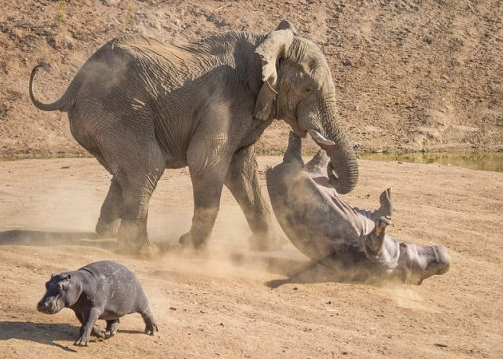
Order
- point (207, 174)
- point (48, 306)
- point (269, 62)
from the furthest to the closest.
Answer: point (207, 174) < point (269, 62) < point (48, 306)

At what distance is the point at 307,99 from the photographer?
447 inches

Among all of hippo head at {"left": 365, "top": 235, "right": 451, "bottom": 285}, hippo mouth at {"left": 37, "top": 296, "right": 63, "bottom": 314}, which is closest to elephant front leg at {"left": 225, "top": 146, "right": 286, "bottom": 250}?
hippo head at {"left": 365, "top": 235, "right": 451, "bottom": 285}

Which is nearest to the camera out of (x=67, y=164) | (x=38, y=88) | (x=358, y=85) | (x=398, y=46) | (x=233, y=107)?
(x=233, y=107)

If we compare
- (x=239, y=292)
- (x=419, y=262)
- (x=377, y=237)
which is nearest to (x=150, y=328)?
(x=239, y=292)

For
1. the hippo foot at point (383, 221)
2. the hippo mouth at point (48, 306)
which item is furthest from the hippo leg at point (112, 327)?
the hippo foot at point (383, 221)

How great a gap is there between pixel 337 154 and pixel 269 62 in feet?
3.88

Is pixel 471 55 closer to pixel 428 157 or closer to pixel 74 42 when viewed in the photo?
pixel 428 157

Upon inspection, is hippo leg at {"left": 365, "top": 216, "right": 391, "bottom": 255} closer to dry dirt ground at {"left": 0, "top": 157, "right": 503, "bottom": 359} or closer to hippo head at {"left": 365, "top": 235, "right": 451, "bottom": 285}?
hippo head at {"left": 365, "top": 235, "right": 451, "bottom": 285}

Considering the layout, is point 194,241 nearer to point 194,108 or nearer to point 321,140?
point 194,108

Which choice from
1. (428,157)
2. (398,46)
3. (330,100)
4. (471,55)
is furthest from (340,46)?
(330,100)

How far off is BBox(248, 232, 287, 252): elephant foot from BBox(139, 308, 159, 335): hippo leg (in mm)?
4048

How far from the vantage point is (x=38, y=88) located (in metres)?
22.0

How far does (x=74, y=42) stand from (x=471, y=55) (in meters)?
9.44

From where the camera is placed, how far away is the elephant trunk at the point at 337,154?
11.1m
